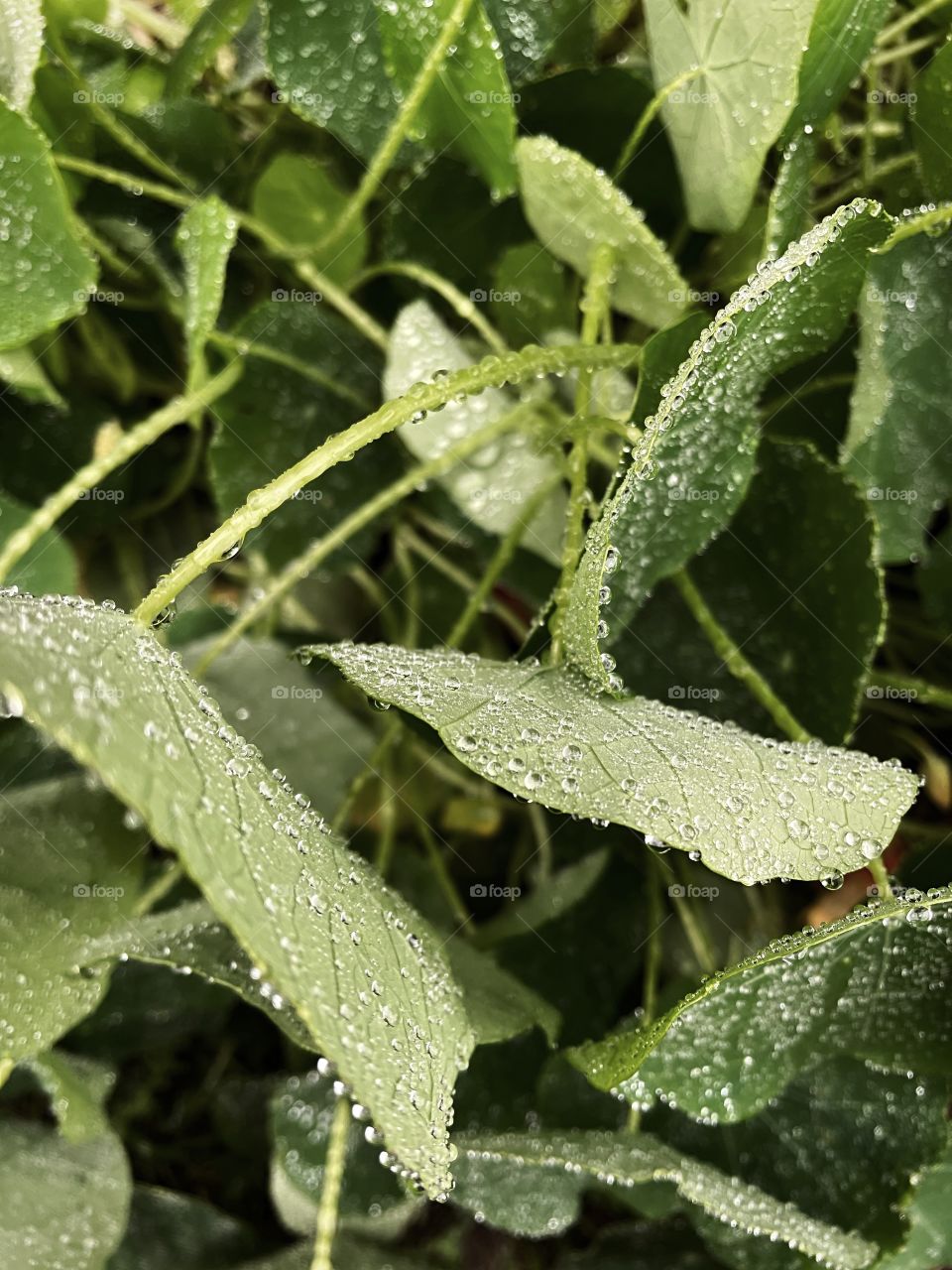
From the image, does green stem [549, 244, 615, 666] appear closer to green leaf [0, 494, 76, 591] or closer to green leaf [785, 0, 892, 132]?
→ green leaf [785, 0, 892, 132]

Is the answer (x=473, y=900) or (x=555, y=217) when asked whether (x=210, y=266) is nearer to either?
(x=555, y=217)

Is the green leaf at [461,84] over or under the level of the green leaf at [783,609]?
over

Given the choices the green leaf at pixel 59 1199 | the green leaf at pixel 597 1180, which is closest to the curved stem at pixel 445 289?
the green leaf at pixel 597 1180

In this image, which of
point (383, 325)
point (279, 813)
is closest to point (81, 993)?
point (279, 813)

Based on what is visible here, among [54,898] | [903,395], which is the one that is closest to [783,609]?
[903,395]

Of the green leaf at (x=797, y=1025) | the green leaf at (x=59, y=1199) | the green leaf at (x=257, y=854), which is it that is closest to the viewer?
the green leaf at (x=257, y=854)

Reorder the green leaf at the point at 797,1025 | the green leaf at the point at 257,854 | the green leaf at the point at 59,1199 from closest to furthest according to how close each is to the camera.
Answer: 1. the green leaf at the point at 257,854
2. the green leaf at the point at 797,1025
3. the green leaf at the point at 59,1199

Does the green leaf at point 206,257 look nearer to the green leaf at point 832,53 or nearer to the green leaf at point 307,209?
the green leaf at point 307,209
